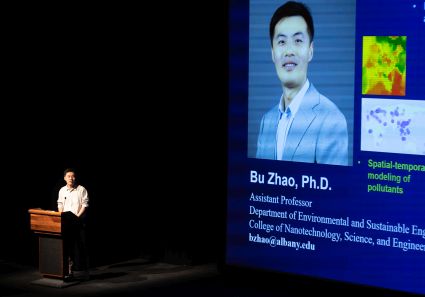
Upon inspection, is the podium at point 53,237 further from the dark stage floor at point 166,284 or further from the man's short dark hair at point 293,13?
the man's short dark hair at point 293,13

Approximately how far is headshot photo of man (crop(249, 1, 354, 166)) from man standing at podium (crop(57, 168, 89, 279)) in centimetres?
197

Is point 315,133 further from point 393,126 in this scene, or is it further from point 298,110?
point 393,126

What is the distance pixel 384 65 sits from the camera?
32.8 ft

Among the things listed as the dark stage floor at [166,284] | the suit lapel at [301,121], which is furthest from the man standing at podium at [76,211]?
the suit lapel at [301,121]

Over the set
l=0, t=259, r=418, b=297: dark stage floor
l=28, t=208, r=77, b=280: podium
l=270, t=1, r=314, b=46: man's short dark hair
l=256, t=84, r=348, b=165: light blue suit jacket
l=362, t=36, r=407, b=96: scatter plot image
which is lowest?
l=0, t=259, r=418, b=297: dark stage floor

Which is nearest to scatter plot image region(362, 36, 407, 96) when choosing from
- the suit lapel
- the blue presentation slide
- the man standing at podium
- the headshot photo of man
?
the blue presentation slide

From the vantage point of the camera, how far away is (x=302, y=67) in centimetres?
1066

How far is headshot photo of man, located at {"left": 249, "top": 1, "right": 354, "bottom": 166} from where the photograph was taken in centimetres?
1042

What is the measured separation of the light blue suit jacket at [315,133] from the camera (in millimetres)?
10406

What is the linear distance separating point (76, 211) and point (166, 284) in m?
1.20

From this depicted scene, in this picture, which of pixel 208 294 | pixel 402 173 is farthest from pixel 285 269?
pixel 402 173

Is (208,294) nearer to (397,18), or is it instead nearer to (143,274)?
(143,274)

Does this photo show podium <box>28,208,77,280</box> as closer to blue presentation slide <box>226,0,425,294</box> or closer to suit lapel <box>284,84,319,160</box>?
blue presentation slide <box>226,0,425,294</box>

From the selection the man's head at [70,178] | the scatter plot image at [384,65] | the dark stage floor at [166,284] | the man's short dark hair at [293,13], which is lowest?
the dark stage floor at [166,284]
